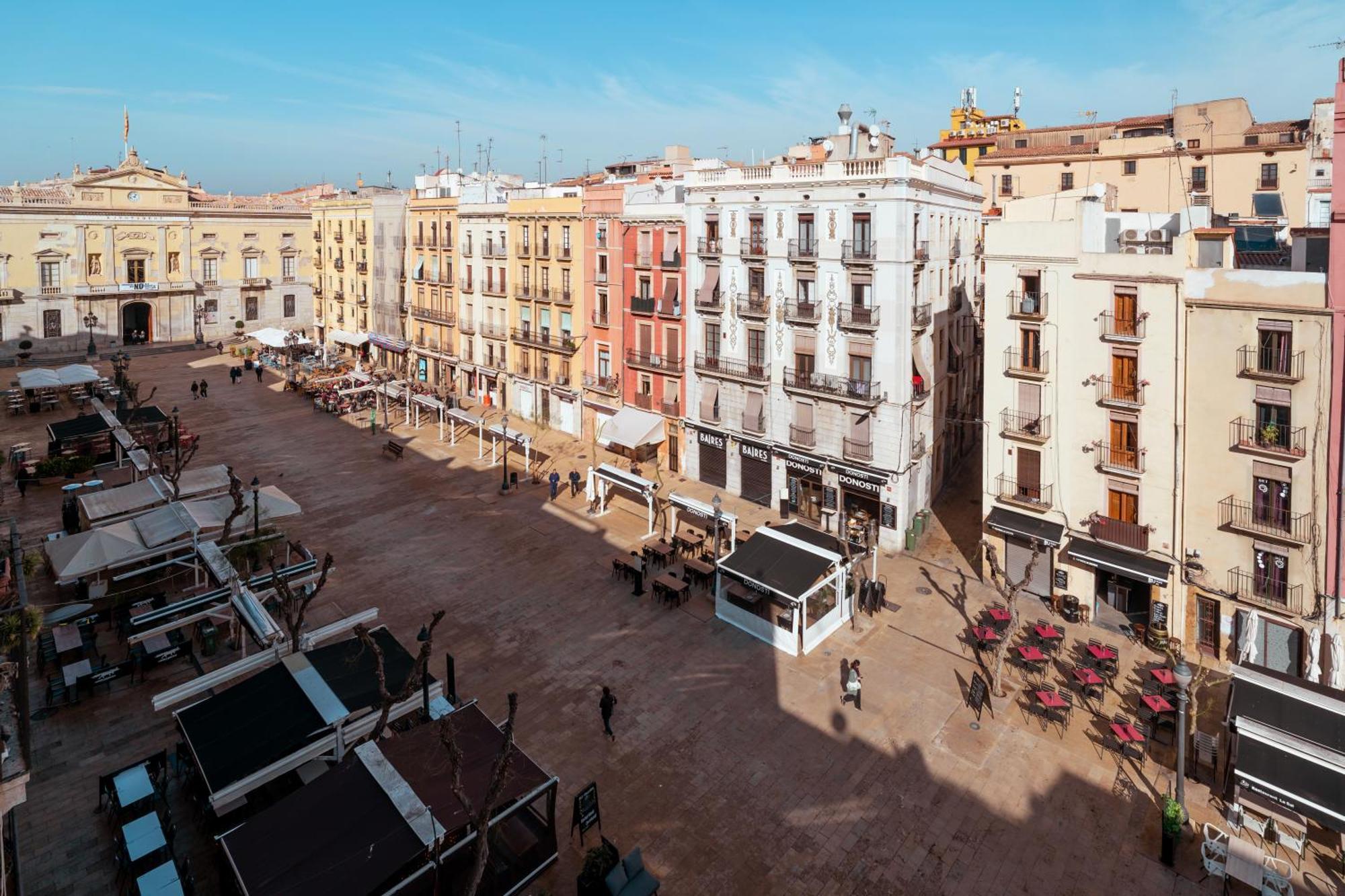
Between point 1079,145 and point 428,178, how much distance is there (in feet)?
169

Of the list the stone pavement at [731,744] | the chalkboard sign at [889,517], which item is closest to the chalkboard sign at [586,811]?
the stone pavement at [731,744]

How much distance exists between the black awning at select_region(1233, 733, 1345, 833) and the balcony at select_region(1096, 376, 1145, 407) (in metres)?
10.2

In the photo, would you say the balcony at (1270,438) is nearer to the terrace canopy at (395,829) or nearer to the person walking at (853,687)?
the person walking at (853,687)

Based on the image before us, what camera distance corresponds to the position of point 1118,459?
24.4 metres

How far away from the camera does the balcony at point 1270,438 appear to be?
68.8 ft

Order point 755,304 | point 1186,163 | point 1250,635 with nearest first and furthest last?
point 1250,635
point 755,304
point 1186,163

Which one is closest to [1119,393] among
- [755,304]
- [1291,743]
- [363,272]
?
[1291,743]

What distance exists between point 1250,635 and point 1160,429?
6.33 metres

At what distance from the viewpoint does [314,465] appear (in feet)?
138

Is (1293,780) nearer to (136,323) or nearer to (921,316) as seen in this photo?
(921,316)

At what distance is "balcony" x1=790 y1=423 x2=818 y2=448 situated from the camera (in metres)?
33.6

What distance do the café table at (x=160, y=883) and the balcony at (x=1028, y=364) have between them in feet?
85.3

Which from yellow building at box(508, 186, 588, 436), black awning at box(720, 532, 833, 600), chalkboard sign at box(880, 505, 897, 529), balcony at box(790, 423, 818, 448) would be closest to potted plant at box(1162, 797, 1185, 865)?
black awning at box(720, 532, 833, 600)

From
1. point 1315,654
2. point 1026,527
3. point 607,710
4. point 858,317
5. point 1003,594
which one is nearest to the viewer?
point 607,710
